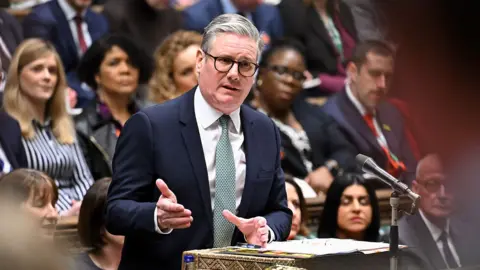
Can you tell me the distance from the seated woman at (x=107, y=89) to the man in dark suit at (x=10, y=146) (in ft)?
1.45

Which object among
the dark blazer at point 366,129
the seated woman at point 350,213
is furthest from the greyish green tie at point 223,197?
the seated woman at point 350,213

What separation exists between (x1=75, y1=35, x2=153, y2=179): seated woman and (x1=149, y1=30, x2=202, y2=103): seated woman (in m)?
0.07

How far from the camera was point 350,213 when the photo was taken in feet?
15.6

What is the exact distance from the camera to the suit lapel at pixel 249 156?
2354 mm

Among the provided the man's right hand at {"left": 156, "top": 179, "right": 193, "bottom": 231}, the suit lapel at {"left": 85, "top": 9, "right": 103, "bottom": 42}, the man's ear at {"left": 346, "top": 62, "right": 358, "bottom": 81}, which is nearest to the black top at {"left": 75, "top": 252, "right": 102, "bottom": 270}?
the man's right hand at {"left": 156, "top": 179, "right": 193, "bottom": 231}

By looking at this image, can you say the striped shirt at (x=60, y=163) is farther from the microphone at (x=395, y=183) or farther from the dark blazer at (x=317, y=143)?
the microphone at (x=395, y=183)

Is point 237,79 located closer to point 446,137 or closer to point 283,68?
point 446,137

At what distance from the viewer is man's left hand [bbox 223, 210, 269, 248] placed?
2.14 meters

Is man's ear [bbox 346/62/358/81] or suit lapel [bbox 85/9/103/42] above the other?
man's ear [bbox 346/62/358/81]

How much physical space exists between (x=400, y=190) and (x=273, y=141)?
562 mm

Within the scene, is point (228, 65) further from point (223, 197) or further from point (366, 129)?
point (366, 129)

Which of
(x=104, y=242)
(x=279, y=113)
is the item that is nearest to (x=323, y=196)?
(x=279, y=113)

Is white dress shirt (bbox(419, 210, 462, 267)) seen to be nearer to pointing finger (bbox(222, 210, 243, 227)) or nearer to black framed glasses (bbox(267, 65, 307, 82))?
pointing finger (bbox(222, 210, 243, 227))

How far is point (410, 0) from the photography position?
1.77 meters
